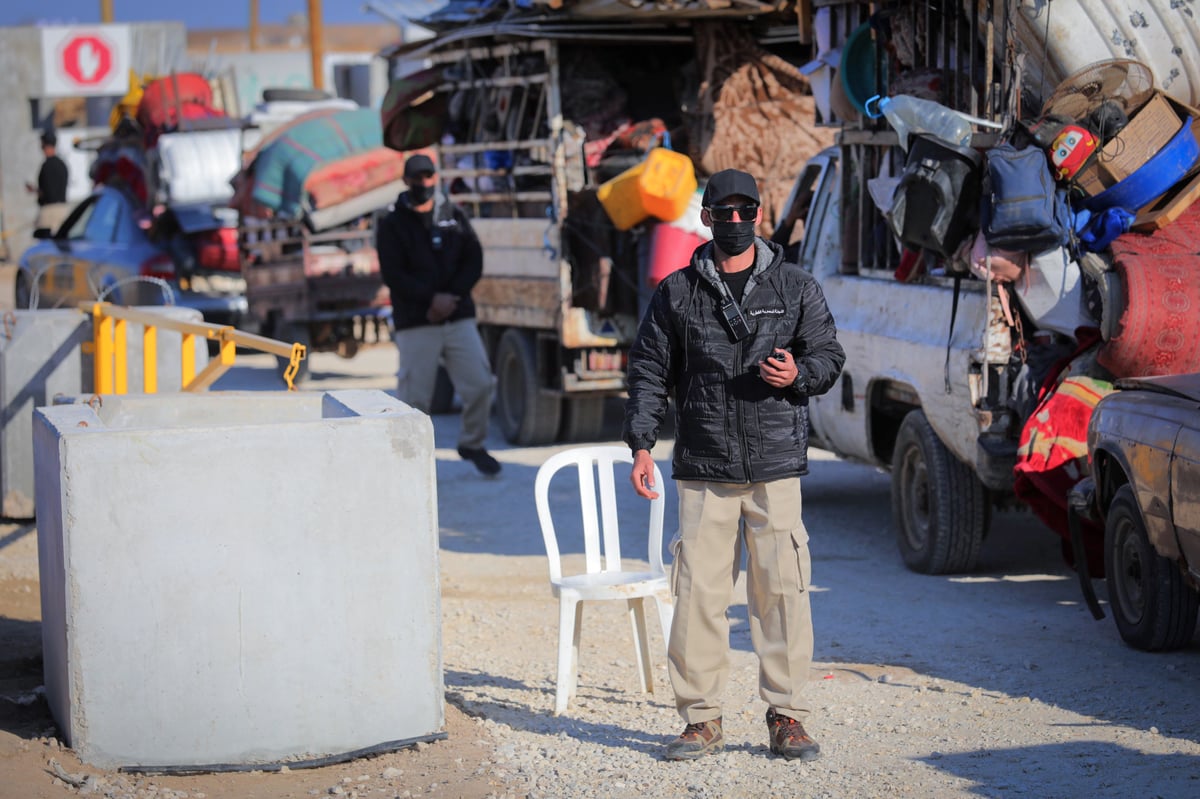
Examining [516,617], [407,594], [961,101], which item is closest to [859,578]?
[516,617]

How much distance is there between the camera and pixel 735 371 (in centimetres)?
497

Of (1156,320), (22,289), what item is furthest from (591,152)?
(22,289)

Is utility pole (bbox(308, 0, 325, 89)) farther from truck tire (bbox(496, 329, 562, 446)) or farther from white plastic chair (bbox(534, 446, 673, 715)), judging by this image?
white plastic chair (bbox(534, 446, 673, 715))

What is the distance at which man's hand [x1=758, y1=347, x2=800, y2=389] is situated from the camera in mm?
4801

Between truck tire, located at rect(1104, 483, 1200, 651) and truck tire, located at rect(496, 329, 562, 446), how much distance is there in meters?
6.47

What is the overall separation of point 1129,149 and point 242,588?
14.3ft

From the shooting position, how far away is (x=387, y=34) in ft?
338

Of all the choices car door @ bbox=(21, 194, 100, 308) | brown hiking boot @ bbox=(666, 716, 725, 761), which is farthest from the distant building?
brown hiking boot @ bbox=(666, 716, 725, 761)

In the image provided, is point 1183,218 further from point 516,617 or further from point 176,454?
point 176,454

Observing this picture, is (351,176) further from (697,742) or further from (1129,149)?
(697,742)

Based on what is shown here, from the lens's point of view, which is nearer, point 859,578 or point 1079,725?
point 1079,725

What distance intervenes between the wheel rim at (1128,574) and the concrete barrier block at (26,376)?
5850 millimetres

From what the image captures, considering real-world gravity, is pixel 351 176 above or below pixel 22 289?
above

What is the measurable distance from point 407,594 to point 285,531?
1.40ft
